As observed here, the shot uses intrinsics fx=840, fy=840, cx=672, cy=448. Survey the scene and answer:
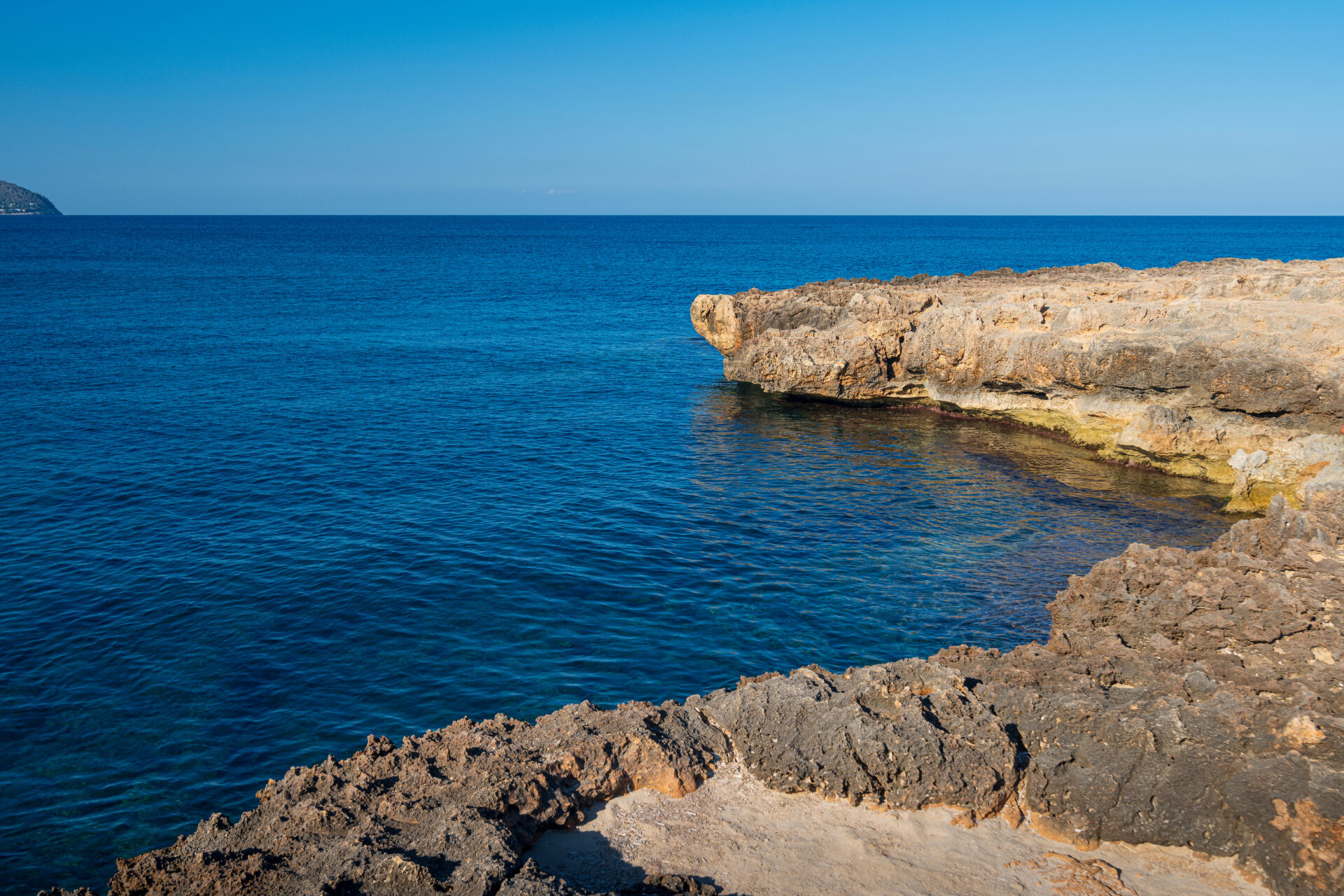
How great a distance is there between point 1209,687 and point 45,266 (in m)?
135

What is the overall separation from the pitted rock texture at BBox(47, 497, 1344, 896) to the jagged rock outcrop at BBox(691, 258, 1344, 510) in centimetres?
1688

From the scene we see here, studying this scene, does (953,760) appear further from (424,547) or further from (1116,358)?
(1116,358)

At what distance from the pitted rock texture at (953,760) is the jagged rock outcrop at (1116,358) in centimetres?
1688

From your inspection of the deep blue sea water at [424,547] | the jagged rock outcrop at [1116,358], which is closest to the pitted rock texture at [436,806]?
the deep blue sea water at [424,547]

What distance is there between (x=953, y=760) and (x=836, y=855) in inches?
94.9

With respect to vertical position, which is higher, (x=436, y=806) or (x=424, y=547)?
(x=436, y=806)

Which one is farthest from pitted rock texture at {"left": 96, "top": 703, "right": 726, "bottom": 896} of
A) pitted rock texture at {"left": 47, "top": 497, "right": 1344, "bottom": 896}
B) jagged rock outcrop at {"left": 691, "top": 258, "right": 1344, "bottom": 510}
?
jagged rock outcrop at {"left": 691, "top": 258, "right": 1344, "bottom": 510}

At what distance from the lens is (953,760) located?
12328 mm

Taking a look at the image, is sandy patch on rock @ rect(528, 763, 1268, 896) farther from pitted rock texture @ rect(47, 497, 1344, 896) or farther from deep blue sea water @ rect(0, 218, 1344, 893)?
deep blue sea water @ rect(0, 218, 1344, 893)

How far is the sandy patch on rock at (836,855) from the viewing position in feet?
34.7

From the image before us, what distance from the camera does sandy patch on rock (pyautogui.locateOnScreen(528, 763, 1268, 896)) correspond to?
1057 centimetres

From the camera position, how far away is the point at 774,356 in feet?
155

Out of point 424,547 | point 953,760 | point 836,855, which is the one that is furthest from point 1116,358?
point 836,855

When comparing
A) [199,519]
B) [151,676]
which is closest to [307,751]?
[151,676]
